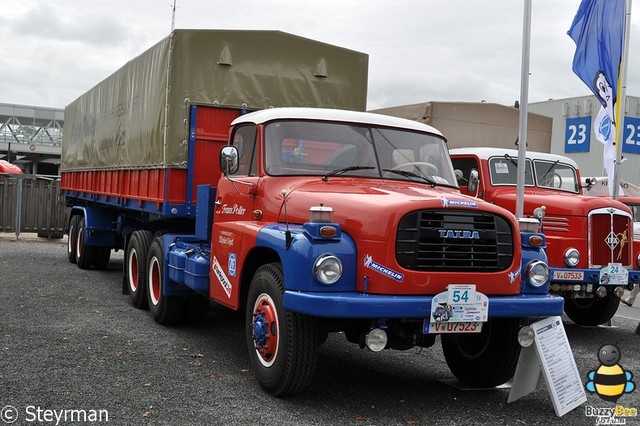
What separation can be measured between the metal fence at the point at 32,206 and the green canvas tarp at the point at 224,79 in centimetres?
1203

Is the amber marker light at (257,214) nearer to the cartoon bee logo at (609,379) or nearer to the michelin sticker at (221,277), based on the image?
the michelin sticker at (221,277)

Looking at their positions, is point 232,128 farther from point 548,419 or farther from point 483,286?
point 548,419

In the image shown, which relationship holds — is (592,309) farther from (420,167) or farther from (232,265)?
(232,265)

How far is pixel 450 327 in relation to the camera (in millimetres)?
5297

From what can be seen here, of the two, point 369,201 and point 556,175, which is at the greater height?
point 556,175

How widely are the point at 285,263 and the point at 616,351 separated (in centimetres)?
282

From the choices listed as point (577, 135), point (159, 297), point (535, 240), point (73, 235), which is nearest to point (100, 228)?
point (73, 235)

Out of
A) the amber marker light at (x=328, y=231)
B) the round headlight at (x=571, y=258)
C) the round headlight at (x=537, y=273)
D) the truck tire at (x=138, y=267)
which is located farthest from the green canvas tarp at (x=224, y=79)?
the round headlight at (x=537, y=273)

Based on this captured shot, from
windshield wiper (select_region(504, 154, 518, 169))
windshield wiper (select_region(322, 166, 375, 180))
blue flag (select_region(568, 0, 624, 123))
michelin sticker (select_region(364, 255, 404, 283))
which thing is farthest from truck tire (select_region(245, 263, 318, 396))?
blue flag (select_region(568, 0, 624, 123))

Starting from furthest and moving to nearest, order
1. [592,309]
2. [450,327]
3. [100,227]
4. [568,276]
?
[100,227] < [592,309] < [568,276] < [450,327]

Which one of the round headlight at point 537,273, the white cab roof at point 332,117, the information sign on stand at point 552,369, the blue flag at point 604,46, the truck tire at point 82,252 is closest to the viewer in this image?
the information sign on stand at point 552,369

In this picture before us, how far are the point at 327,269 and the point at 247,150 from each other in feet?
7.11

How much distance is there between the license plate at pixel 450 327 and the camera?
Result: 5.23 meters

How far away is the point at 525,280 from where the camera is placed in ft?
18.9
